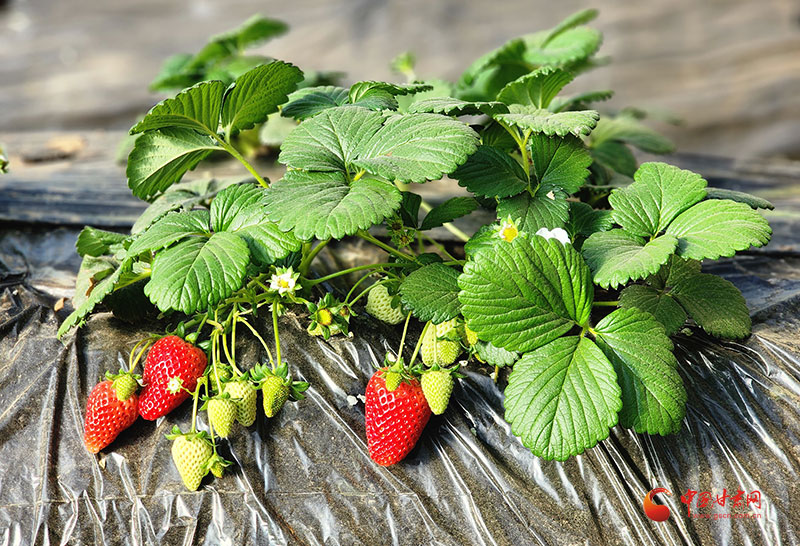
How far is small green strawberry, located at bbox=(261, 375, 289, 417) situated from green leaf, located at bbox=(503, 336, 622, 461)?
1.05 ft

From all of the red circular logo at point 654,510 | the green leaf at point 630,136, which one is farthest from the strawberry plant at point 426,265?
the green leaf at point 630,136

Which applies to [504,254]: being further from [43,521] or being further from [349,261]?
[43,521]

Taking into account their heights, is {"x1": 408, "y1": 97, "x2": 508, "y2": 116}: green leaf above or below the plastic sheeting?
above

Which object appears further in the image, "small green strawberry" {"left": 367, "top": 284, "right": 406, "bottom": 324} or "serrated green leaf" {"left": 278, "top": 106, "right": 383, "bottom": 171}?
"small green strawberry" {"left": 367, "top": 284, "right": 406, "bottom": 324}

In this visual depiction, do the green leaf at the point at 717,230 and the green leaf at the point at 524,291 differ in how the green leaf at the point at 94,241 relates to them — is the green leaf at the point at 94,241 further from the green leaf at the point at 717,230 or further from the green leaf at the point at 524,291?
the green leaf at the point at 717,230

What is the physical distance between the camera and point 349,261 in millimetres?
1344

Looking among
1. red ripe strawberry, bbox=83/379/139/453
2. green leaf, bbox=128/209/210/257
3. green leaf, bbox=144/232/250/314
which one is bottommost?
red ripe strawberry, bbox=83/379/139/453

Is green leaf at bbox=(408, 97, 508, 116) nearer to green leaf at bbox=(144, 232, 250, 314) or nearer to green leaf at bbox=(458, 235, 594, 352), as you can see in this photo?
green leaf at bbox=(458, 235, 594, 352)

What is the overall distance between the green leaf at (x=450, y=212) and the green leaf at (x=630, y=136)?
25.4 inches

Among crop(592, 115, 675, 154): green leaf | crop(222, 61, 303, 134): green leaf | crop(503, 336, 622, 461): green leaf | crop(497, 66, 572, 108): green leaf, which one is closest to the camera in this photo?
crop(503, 336, 622, 461): green leaf

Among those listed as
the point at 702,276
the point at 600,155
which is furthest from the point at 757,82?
the point at 702,276

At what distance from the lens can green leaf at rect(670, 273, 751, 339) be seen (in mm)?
985

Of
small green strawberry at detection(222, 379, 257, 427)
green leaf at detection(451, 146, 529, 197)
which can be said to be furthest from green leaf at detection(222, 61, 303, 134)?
small green strawberry at detection(222, 379, 257, 427)

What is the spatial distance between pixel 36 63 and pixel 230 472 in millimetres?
3205
